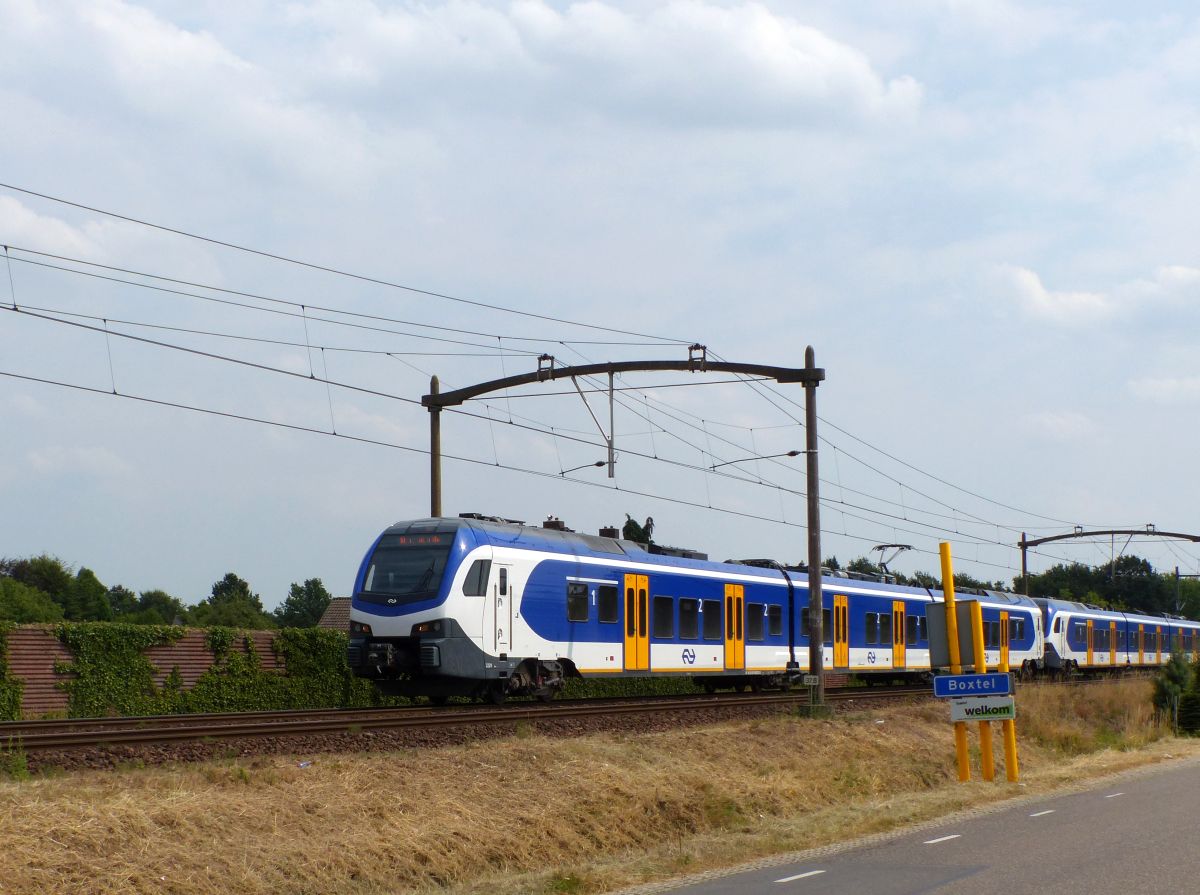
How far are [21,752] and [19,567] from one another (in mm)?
130474

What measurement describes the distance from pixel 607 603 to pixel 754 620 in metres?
6.97

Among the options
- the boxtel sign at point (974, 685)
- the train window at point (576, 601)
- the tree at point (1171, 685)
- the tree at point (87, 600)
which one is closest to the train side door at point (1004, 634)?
the tree at point (1171, 685)

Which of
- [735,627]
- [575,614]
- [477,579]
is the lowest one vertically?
[735,627]

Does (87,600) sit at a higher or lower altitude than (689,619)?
higher

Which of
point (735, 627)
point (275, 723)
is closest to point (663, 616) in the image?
point (735, 627)

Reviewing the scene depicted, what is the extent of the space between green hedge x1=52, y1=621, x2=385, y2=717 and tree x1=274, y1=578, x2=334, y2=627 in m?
138

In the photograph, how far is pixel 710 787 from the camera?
55.6 feet

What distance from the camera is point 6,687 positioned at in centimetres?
2439

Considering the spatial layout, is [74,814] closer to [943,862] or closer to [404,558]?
[943,862]

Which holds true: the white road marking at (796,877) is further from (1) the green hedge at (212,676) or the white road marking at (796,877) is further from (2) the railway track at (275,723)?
(1) the green hedge at (212,676)

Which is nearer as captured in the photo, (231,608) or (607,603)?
(607,603)

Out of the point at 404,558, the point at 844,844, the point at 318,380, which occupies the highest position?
the point at 318,380

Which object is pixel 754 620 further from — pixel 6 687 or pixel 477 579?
pixel 6 687

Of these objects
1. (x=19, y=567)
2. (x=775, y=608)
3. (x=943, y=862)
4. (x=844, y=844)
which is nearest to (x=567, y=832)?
(x=844, y=844)
